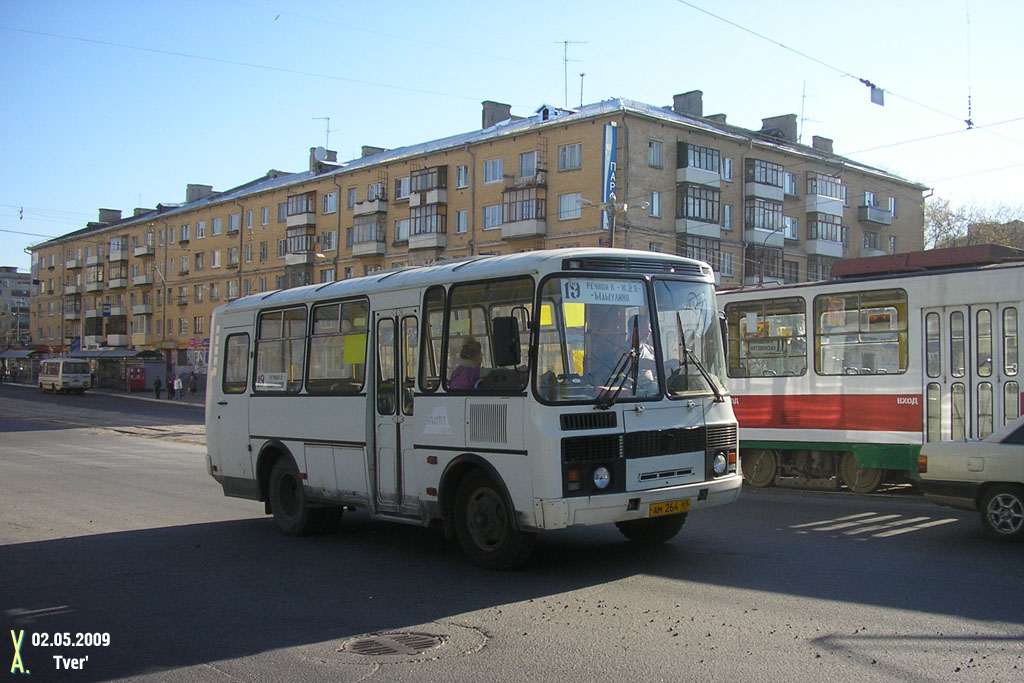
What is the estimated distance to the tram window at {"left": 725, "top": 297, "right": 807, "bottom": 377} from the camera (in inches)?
613

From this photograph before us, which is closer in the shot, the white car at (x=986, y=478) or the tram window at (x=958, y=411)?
the white car at (x=986, y=478)

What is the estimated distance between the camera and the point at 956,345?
44.4 ft

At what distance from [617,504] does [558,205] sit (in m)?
43.8

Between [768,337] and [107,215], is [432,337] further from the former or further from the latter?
[107,215]

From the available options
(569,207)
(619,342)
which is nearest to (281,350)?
(619,342)

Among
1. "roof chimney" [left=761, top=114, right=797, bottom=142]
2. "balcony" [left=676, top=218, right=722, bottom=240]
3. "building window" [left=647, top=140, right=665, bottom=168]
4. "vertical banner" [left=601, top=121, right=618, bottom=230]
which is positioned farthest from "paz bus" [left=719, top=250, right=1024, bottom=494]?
"roof chimney" [left=761, top=114, right=797, bottom=142]

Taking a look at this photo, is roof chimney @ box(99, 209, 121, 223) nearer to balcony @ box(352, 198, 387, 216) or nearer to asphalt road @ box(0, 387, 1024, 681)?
balcony @ box(352, 198, 387, 216)

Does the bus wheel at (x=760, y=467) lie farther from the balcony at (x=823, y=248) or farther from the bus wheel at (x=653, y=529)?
the balcony at (x=823, y=248)

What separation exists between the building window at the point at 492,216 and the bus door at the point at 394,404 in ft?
147

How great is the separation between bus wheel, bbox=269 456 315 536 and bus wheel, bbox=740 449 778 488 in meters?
8.21

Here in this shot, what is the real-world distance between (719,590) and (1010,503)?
4048mm

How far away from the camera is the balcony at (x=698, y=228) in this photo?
50688mm

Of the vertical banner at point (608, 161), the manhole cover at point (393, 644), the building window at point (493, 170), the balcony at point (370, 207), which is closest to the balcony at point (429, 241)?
the building window at point (493, 170)

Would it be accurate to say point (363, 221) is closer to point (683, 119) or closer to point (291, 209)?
point (291, 209)
